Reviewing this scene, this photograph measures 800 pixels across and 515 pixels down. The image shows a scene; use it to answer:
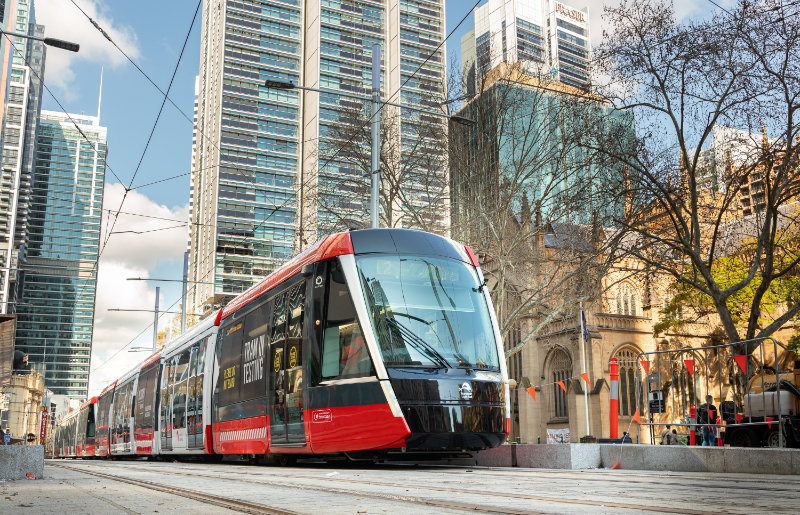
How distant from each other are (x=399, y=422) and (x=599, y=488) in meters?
3.93

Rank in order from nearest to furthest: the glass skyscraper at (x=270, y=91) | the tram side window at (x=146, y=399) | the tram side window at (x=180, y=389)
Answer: the tram side window at (x=180, y=389), the tram side window at (x=146, y=399), the glass skyscraper at (x=270, y=91)

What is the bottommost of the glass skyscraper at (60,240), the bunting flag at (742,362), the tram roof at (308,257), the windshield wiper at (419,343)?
the bunting flag at (742,362)

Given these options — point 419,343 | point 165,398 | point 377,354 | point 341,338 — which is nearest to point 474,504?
point 377,354

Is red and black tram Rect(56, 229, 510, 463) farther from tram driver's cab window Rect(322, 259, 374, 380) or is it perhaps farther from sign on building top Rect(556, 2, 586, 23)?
sign on building top Rect(556, 2, 586, 23)

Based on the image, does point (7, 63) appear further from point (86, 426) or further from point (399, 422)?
point (399, 422)

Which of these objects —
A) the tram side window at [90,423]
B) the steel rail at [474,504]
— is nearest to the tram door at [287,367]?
the steel rail at [474,504]

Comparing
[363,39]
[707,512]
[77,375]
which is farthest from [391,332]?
[77,375]

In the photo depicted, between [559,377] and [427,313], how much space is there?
126ft

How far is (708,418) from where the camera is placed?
11281 millimetres

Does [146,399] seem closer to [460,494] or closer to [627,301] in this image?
[460,494]

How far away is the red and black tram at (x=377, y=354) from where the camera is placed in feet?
33.9

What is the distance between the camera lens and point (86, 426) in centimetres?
3472

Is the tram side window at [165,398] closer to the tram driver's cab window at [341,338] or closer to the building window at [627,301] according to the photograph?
the tram driver's cab window at [341,338]

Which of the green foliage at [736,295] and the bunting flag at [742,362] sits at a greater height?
the green foliage at [736,295]
